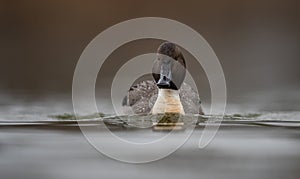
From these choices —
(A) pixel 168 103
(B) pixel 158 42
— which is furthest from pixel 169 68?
(B) pixel 158 42

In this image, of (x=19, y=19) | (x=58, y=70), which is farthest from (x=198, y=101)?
(x=19, y=19)

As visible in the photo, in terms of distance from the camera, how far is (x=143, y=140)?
1.34 meters

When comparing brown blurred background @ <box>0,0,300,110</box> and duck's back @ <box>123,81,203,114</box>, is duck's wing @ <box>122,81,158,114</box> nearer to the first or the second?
duck's back @ <box>123,81,203,114</box>

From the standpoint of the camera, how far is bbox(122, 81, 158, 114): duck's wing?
1.47m

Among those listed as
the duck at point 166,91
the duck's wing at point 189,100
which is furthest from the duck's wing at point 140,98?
the duck's wing at point 189,100

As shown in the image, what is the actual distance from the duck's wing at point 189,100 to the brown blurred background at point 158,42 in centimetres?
8

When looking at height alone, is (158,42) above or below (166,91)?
above

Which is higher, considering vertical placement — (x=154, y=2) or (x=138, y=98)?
(x=154, y=2)

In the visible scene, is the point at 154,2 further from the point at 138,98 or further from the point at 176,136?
the point at 176,136

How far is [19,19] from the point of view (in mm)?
1705

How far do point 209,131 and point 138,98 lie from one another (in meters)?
0.34

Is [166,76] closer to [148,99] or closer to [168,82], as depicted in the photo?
[168,82]

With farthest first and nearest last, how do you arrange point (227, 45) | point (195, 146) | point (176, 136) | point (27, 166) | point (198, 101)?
point (227, 45)
point (198, 101)
point (176, 136)
point (195, 146)
point (27, 166)

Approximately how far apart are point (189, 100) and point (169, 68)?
190 mm
